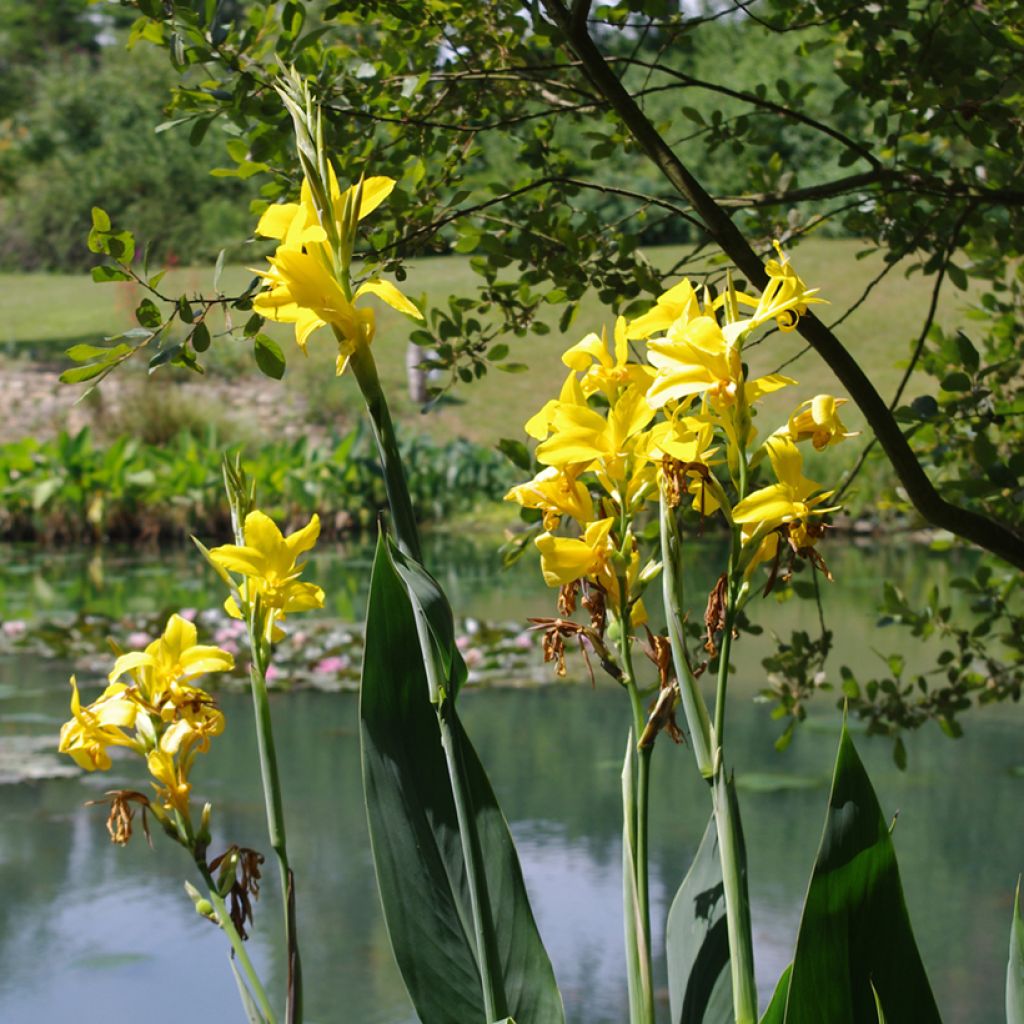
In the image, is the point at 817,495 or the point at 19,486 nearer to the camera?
the point at 817,495

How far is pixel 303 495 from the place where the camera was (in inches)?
238

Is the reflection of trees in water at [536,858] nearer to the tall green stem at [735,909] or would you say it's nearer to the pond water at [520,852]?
the pond water at [520,852]

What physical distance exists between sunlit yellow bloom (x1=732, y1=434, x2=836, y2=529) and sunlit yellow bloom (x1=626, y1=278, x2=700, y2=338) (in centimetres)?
7

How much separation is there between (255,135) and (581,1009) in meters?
1.06

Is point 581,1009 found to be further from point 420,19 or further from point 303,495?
point 303,495

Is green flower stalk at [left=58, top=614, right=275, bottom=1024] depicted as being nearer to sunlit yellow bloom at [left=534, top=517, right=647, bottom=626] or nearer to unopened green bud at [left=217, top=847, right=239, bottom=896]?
unopened green bud at [left=217, top=847, right=239, bottom=896]

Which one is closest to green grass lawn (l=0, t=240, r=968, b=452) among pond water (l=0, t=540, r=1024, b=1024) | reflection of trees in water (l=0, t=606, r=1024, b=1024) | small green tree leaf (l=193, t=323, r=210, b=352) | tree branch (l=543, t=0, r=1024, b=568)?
pond water (l=0, t=540, r=1024, b=1024)

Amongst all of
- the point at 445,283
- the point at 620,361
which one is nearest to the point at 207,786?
the point at 620,361

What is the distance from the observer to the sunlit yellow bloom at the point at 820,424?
614 mm

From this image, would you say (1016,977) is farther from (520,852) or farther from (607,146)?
(520,852)

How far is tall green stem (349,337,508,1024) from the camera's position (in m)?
0.56

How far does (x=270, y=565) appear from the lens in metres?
0.69

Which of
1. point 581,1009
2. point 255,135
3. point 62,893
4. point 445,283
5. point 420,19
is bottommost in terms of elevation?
point 581,1009

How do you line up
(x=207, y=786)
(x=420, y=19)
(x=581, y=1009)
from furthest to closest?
(x=207, y=786), (x=581, y=1009), (x=420, y=19)
